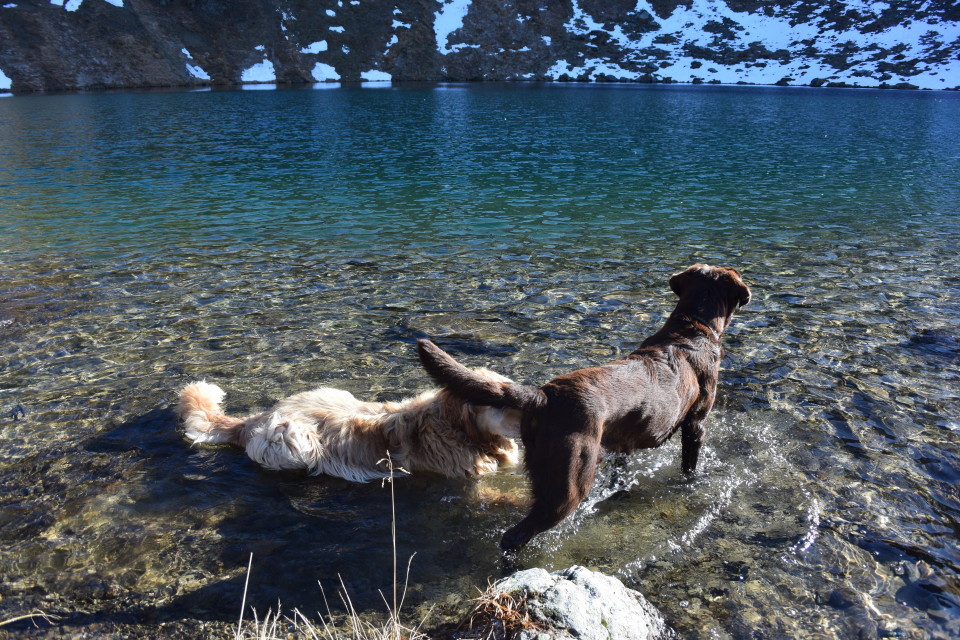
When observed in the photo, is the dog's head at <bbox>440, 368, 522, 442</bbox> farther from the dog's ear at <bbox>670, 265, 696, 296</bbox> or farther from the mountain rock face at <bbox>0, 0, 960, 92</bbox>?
the mountain rock face at <bbox>0, 0, 960, 92</bbox>

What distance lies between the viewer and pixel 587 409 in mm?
3643

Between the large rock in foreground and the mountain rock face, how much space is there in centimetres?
7463

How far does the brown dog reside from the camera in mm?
3607

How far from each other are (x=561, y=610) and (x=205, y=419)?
149 inches

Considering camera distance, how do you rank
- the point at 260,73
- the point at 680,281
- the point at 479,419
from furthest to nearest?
the point at 260,73
the point at 680,281
the point at 479,419

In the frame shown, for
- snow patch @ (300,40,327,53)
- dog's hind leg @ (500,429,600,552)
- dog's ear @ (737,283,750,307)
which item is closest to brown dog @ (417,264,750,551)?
dog's hind leg @ (500,429,600,552)

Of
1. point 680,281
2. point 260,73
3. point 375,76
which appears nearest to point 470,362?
point 680,281

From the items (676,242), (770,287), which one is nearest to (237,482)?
(770,287)

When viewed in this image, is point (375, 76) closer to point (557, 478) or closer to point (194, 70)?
point (194, 70)

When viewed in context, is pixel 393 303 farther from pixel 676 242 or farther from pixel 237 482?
pixel 676 242

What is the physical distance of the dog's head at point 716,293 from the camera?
5219 mm

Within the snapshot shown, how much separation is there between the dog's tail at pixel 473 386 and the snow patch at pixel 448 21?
85.6m

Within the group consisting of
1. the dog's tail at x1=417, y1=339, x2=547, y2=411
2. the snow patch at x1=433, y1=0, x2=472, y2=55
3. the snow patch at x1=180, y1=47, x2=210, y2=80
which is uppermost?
the snow patch at x1=433, y1=0, x2=472, y2=55

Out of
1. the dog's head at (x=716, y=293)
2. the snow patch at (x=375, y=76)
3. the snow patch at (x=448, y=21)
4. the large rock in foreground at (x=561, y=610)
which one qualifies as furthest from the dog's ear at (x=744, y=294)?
the snow patch at (x=448, y=21)
